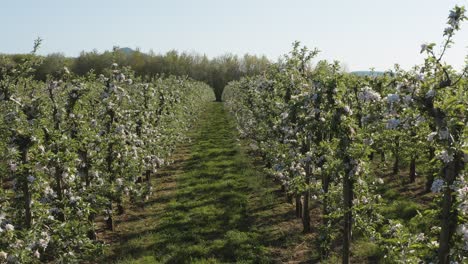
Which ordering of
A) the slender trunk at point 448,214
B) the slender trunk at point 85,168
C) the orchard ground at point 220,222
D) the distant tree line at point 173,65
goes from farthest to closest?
the distant tree line at point 173,65 < the slender trunk at point 85,168 < the orchard ground at point 220,222 < the slender trunk at point 448,214

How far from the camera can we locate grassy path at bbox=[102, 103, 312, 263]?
1502 centimetres

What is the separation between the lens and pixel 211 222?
18.3m

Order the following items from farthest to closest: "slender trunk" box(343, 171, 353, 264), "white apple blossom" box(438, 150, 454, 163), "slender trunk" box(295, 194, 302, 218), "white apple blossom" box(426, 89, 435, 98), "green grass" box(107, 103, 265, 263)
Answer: "slender trunk" box(295, 194, 302, 218) → "green grass" box(107, 103, 265, 263) → "slender trunk" box(343, 171, 353, 264) → "white apple blossom" box(426, 89, 435, 98) → "white apple blossom" box(438, 150, 454, 163)

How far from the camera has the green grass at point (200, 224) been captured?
15.0 m

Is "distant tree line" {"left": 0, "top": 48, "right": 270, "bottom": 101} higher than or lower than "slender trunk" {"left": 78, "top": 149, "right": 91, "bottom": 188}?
higher

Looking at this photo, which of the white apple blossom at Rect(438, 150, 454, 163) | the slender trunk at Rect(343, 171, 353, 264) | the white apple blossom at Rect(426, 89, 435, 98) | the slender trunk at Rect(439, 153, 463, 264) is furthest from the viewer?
the slender trunk at Rect(343, 171, 353, 264)

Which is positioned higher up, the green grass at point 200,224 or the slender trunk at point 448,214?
the slender trunk at point 448,214

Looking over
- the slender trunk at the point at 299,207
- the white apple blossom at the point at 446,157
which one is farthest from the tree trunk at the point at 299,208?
the white apple blossom at the point at 446,157

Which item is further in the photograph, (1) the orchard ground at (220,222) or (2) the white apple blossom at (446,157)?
(1) the orchard ground at (220,222)

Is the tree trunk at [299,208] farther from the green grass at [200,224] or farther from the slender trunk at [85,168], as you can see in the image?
the slender trunk at [85,168]

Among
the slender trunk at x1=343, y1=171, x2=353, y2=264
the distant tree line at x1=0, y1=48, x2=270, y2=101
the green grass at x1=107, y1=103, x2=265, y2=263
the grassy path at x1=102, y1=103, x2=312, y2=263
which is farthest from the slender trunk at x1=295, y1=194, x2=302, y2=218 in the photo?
the distant tree line at x1=0, y1=48, x2=270, y2=101

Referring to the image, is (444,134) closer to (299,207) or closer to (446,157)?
(446,157)

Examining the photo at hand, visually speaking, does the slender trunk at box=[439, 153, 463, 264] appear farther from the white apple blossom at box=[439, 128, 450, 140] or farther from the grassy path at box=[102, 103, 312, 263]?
the grassy path at box=[102, 103, 312, 263]

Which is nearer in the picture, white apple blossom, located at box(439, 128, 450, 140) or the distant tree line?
white apple blossom, located at box(439, 128, 450, 140)
